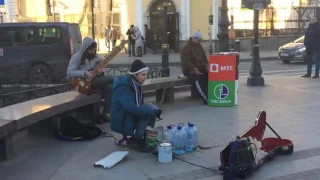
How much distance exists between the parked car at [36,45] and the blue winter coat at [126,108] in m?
7.90

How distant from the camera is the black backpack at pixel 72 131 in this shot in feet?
21.3

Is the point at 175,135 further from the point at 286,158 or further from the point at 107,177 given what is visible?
the point at 286,158

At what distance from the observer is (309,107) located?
8656 mm

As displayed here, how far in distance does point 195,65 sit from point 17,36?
6915 mm

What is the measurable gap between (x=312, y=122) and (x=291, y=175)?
2645 millimetres

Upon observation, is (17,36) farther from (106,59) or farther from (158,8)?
(158,8)

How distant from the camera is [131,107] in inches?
220

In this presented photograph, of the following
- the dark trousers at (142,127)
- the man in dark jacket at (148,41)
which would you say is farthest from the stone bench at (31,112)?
the man in dark jacket at (148,41)

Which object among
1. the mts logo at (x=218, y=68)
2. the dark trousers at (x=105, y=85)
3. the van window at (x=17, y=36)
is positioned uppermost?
the van window at (x=17, y=36)

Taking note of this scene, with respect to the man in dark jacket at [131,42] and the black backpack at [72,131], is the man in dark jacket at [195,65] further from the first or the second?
the man in dark jacket at [131,42]

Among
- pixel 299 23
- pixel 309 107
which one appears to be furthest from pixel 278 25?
pixel 309 107

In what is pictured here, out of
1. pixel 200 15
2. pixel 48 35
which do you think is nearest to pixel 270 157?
pixel 48 35

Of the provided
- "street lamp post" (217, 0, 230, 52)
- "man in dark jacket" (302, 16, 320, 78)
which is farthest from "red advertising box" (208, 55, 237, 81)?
"man in dark jacket" (302, 16, 320, 78)

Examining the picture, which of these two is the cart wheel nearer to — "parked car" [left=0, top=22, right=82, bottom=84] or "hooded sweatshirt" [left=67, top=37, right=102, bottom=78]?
"hooded sweatshirt" [left=67, top=37, right=102, bottom=78]
